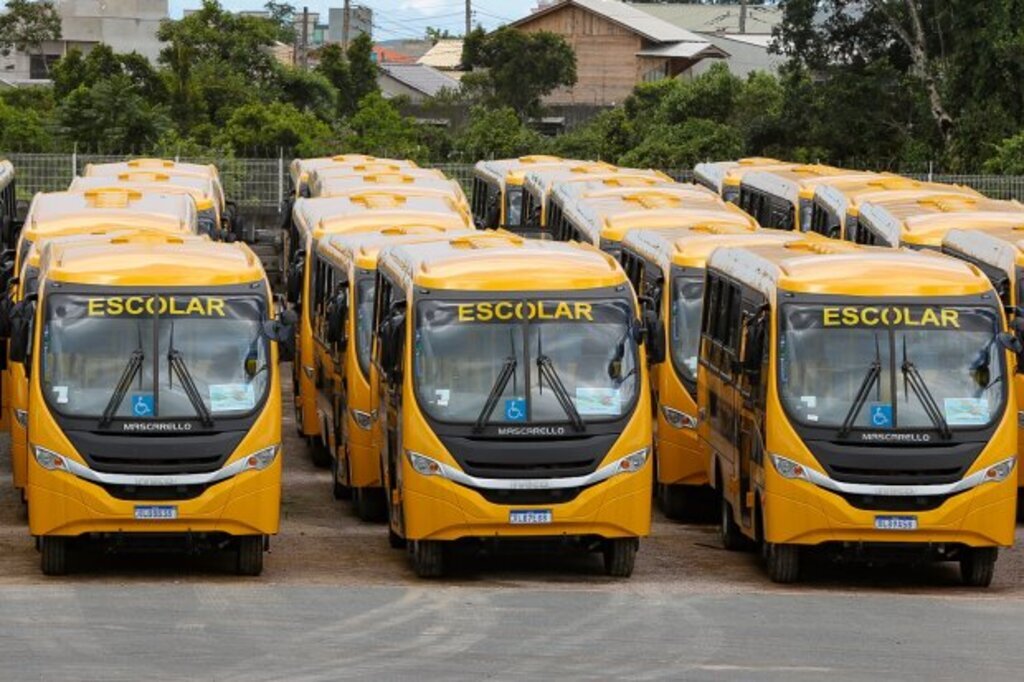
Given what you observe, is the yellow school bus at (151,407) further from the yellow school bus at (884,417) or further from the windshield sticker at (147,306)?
the yellow school bus at (884,417)

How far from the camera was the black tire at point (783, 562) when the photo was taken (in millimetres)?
20922

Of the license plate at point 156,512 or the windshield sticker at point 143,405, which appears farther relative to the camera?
the windshield sticker at point 143,405

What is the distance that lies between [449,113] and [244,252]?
249 ft

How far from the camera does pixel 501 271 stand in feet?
68.9

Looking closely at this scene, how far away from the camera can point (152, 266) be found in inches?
830

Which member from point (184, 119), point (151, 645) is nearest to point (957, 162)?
point (184, 119)

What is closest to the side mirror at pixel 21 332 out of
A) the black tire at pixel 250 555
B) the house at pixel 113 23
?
the black tire at pixel 250 555

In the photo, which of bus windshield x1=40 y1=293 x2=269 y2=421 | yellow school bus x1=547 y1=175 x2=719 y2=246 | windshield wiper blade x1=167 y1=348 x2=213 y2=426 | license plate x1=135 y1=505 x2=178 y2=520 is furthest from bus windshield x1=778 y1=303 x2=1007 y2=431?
yellow school bus x1=547 y1=175 x2=719 y2=246

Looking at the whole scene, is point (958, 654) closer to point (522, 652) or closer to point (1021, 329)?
point (522, 652)

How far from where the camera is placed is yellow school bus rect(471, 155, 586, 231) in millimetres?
43688

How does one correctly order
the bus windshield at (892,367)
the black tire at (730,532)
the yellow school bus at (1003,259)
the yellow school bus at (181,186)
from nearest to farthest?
1. the bus windshield at (892,367)
2. the black tire at (730,532)
3. the yellow school bus at (1003,259)
4. the yellow school bus at (181,186)

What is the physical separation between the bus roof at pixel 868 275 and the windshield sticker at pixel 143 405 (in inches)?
194

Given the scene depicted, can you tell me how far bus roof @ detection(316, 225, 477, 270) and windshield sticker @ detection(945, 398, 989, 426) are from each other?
17.1 feet

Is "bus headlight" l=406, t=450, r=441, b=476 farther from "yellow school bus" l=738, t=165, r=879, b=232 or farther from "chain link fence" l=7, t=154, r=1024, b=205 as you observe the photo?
"chain link fence" l=7, t=154, r=1024, b=205
